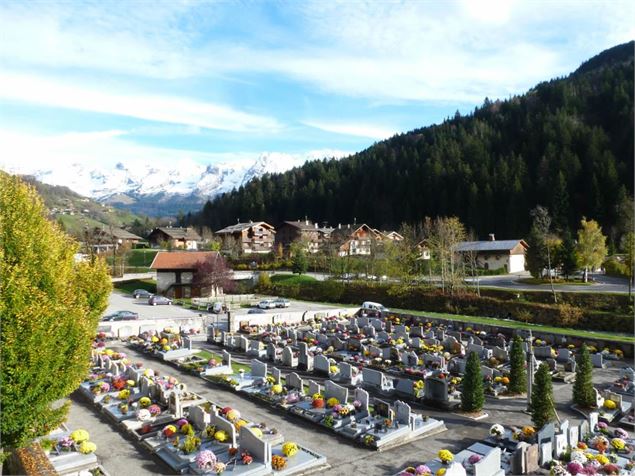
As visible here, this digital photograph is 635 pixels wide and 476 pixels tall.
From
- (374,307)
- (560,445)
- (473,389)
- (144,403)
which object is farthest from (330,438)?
(374,307)

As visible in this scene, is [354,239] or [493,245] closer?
[493,245]

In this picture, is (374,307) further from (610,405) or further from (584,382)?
(610,405)

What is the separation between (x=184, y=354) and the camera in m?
25.9

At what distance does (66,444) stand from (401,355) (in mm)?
15757

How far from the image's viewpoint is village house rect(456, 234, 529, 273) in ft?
203

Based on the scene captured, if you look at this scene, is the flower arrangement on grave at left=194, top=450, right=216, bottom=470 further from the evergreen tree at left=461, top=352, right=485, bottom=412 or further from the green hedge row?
the green hedge row

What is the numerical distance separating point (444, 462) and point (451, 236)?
32.8 metres

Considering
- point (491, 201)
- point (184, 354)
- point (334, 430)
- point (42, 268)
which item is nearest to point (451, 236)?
point (184, 354)

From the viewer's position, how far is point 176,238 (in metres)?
101

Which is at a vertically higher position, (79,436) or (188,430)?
(79,436)

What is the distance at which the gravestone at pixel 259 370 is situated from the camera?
21.4 meters

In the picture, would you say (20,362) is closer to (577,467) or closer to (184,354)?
(577,467)

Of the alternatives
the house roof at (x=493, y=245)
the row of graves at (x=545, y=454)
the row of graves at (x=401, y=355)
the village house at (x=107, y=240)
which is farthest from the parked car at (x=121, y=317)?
the house roof at (x=493, y=245)

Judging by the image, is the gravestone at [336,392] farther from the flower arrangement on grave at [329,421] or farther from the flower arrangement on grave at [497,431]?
the flower arrangement on grave at [497,431]
